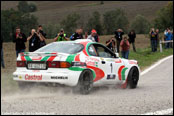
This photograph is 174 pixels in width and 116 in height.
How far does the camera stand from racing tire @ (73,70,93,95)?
938 cm

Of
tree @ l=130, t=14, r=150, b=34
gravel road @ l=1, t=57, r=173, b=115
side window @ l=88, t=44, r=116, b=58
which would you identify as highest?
tree @ l=130, t=14, r=150, b=34

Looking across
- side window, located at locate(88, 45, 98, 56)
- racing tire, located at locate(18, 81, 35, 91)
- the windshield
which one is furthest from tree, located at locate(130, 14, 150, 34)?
racing tire, located at locate(18, 81, 35, 91)

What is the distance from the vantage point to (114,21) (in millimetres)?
98062

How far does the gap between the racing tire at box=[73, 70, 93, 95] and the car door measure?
25.8 inches

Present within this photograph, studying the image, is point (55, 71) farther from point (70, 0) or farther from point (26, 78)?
point (70, 0)

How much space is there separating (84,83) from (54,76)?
2.59ft

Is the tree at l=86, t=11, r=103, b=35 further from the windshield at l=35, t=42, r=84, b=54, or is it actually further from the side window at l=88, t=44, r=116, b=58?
the windshield at l=35, t=42, r=84, b=54

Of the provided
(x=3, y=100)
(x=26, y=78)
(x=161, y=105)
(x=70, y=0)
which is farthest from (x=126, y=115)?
(x=70, y=0)

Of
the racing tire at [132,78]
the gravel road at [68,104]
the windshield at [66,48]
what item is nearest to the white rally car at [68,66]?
the windshield at [66,48]

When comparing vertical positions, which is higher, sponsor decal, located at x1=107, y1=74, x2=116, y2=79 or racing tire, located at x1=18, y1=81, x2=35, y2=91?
sponsor decal, located at x1=107, y1=74, x2=116, y2=79

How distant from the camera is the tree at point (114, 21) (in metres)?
90.6

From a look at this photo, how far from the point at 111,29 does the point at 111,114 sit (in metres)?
85.7

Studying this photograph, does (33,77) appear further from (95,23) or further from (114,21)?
(114,21)

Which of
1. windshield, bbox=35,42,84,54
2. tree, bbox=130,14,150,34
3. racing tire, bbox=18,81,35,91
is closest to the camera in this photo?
racing tire, bbox=18,81,35,91
